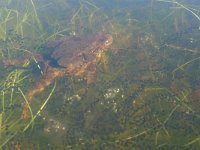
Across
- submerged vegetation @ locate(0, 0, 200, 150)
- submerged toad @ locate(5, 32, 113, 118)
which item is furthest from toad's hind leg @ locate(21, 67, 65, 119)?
submerged vegetation @ locate(0, 0, 200, 150)

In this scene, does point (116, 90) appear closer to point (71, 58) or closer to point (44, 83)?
point (71, 58)

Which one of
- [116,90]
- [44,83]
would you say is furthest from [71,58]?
[116,90]

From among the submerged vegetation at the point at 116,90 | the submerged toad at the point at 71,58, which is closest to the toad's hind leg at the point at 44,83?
the submerged toad at the point at 71,58

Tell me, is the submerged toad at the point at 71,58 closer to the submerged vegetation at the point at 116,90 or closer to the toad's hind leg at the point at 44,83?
the toad's hind leg at the point at 44,83

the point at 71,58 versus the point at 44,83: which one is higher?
the point at 71,58

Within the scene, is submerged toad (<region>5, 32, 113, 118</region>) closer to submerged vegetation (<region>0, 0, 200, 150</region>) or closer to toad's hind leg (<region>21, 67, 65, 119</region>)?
toad's hind leg (<region>21, 67, 65, 119</region>)

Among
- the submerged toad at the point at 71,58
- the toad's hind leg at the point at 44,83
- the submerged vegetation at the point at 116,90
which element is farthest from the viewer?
the submerged toad at the point at 71,58
